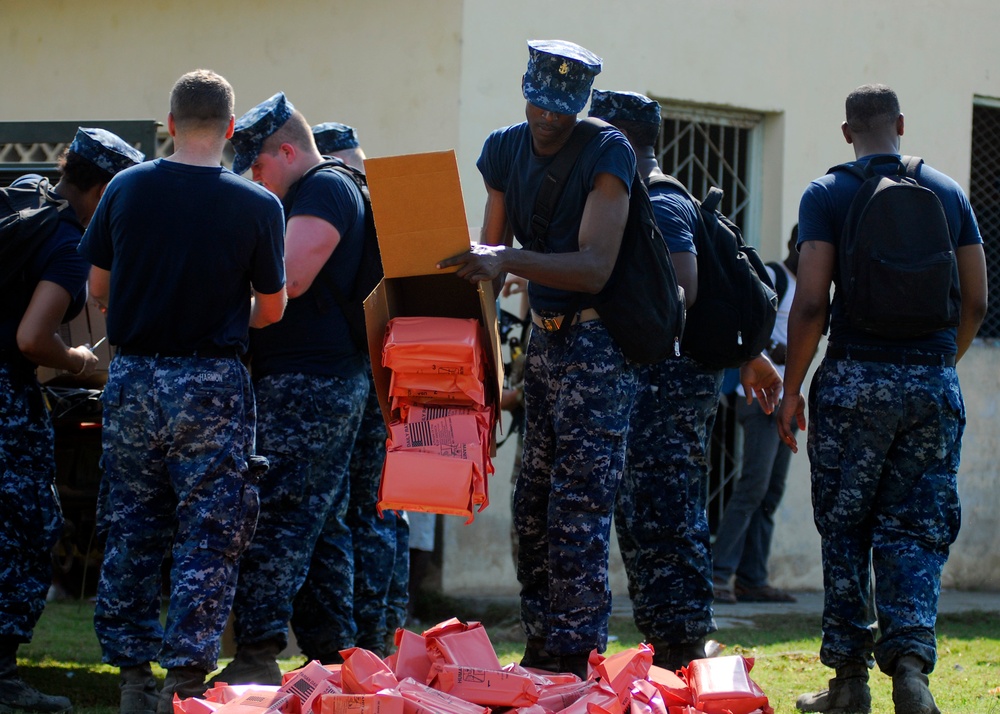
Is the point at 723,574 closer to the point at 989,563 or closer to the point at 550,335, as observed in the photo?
the point at 989,563

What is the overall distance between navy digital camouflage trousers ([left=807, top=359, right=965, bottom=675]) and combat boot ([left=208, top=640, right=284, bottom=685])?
195 centimetres

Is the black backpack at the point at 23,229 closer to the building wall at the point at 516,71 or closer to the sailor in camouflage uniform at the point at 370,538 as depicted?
the sailor in camouflage uniform at the point at 370,538

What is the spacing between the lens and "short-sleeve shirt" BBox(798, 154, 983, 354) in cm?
443

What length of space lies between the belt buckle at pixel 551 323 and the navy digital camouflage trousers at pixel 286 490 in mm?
939

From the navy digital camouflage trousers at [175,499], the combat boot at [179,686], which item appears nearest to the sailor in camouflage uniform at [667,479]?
the navy digital camouflage trousers at [175,499]

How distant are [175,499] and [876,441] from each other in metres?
2.37

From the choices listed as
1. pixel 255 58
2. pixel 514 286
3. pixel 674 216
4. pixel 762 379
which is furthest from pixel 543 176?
pixel 255 58

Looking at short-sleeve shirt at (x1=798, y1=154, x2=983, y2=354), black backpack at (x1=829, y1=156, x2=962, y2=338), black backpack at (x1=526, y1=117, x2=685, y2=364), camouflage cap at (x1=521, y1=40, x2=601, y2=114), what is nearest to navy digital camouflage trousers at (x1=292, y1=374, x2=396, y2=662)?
black backpack at (x1=526, y1=117, x2=685, y2=364)

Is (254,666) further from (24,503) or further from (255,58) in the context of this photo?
(255,58)

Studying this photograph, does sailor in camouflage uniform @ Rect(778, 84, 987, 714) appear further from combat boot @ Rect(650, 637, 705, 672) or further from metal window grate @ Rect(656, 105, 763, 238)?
metal window grate @ Rect(656, 105, 763, 238)

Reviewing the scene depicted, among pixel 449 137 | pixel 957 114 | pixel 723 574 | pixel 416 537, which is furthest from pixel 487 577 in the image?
pixel 957 114

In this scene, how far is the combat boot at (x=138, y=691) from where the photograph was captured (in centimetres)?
399

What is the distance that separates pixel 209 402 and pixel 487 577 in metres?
3.81

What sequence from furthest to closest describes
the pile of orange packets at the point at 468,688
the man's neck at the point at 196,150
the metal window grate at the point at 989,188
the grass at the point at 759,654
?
1. the metal window grate at the point at 989,188
2. the grass at the point at 759,654
3. the man's neck at the point at 196,150
4. the pile of orange packets at the point at 468,688
